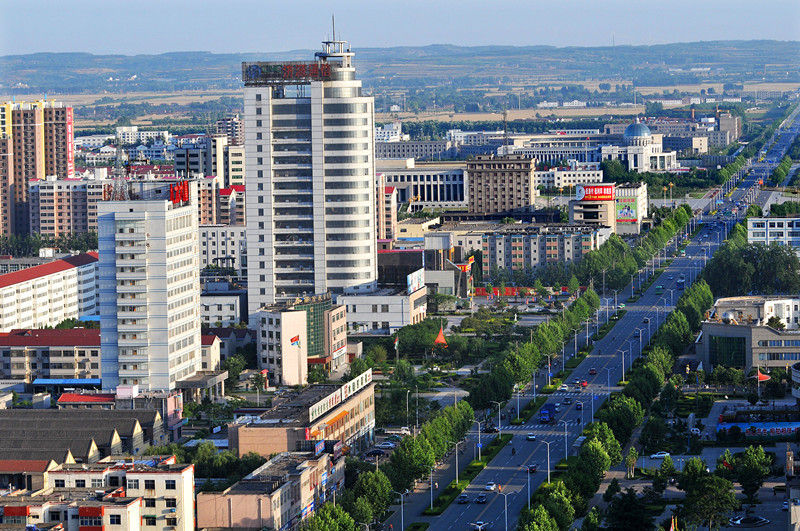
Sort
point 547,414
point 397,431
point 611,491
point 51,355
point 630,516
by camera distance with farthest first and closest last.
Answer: point 51,355
point 547,414
point 397,431
point 611,491
point 630,516

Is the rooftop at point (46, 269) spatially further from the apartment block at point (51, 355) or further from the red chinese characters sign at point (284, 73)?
the red chinese characters sign at point (284, 73)

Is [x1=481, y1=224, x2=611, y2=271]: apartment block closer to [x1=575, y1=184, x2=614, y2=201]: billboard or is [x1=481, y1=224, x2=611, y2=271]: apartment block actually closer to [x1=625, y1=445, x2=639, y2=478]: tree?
[x1=575, y1=184, x2=614, y2=201]: billboard

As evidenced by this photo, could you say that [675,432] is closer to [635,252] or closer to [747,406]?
[747,406]

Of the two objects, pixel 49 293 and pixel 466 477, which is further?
pixel 49 293

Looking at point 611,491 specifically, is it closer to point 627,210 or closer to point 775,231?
point 775,231

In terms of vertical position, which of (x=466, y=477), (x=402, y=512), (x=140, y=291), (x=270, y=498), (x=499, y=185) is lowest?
(x=466, y=477)

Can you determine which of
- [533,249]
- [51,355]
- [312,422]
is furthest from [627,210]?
[312,422]

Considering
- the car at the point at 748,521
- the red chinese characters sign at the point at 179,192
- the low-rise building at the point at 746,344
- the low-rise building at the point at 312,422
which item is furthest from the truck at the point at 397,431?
the low-rise building at the point at 746,344
